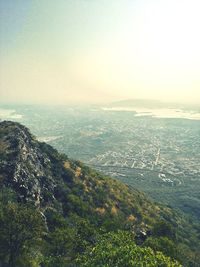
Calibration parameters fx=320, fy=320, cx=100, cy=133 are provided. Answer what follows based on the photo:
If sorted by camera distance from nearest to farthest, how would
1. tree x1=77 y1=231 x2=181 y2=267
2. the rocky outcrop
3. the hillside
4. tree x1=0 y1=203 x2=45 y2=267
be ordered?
1. tree x1=77 y1=231 x2=181 y2=267
2. tree x1=0 y1=203 x2=45 y2=267
3. the hillside
4. the rocky outcrop

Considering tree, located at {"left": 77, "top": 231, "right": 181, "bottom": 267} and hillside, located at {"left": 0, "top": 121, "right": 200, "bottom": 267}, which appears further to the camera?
hillside, located at {"left": 0, "top": 121, "right": 200, "bottom": 267}

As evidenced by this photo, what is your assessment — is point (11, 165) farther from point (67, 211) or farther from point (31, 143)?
point (31, 143)

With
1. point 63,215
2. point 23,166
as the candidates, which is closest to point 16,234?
point 63,215

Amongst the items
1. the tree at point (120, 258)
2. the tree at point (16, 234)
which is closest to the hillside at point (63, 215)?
the tree at point (16, 234)

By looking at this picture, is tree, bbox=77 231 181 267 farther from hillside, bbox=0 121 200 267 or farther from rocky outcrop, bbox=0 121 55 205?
rocky outcrop, bbox=0 121 55 205

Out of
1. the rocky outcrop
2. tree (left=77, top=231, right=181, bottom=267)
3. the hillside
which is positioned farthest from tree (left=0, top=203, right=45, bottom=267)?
the rocky outcrop

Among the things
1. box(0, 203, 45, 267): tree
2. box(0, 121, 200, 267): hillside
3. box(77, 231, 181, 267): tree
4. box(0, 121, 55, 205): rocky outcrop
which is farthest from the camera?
box(0, 121, 55, 205): rocky outcrop

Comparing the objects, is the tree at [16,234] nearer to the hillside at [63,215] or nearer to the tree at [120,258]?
the hillside at [63,215]

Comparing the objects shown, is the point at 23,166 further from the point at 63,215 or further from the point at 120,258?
the point at 120,258
